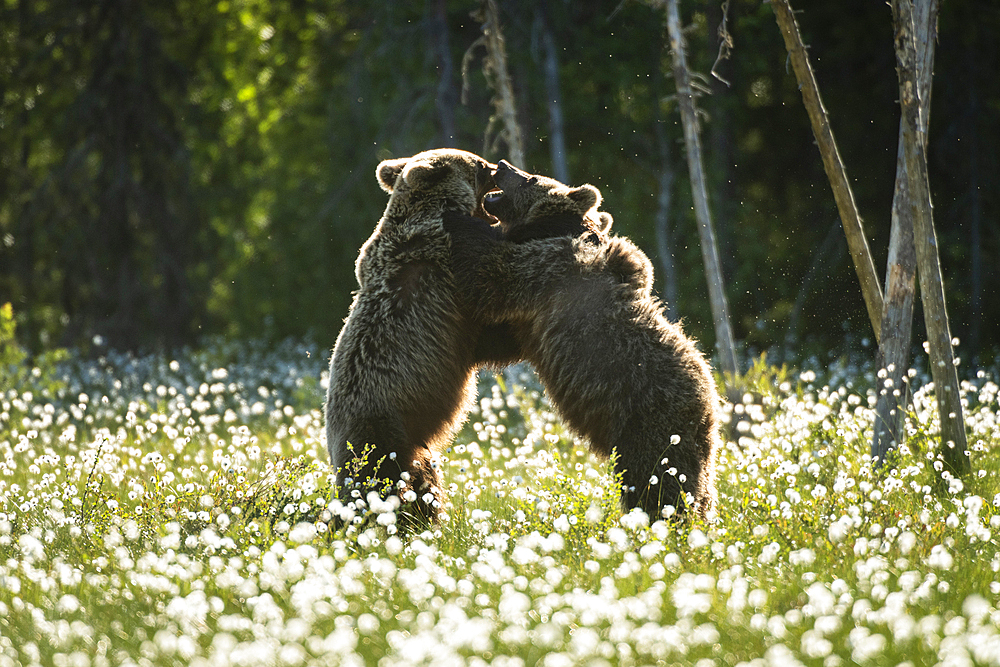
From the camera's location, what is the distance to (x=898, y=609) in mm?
2672

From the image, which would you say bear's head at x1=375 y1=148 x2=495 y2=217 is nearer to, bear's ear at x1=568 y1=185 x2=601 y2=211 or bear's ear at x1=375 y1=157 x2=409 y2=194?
A: bear's ear at x1=375 y1=157 x2=409 y2=194

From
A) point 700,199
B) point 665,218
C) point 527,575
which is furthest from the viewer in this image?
point 665,218

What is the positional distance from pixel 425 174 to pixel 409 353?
3.15 ft

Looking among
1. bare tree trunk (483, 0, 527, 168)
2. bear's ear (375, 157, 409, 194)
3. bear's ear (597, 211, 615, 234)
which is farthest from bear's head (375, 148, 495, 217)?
bare tree trunk (483, 0, 527, 168)

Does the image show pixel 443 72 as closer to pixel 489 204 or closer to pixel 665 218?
pixel 665 218

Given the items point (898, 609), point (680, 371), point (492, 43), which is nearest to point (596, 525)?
point (680, 371)

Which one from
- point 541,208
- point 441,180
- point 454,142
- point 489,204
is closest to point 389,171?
point 441,180

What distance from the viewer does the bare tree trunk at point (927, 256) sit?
16.3 ft

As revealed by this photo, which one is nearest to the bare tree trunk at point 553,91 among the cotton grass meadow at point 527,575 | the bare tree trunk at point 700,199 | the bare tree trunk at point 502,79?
the bare tree trunk at point 502,79

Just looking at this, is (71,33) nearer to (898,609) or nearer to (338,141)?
(338,141)

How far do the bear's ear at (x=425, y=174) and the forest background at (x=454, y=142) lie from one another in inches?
229

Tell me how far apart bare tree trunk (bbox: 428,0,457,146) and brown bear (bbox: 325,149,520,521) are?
5.60 m

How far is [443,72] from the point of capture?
10.5 meters

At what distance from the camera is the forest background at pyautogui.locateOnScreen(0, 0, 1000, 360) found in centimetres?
1075
